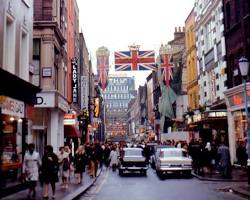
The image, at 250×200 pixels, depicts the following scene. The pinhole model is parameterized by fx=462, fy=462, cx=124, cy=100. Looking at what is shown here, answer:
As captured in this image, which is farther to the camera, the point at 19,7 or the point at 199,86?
the point at 199,86

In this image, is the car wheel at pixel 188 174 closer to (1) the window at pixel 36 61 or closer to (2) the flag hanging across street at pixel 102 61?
(1) the window at pixel 36 61

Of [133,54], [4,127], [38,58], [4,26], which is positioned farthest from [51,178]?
[133,54]

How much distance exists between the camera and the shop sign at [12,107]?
651 inches

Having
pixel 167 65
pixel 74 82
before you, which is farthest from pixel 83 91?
pixel 167 65

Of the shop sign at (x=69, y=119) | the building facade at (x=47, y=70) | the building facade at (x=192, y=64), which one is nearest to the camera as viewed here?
the building facade at (x=47, y=70)

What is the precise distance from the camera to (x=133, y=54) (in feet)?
106

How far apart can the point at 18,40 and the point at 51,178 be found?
6.75 metres

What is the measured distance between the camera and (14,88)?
681 inches

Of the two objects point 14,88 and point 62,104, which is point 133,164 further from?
point 14,88

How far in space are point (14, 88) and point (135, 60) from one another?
633 inches

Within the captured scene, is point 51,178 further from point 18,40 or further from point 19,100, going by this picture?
point 18,40

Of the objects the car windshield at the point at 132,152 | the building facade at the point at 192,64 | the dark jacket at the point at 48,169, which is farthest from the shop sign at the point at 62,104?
the building facade at the point at 192,64

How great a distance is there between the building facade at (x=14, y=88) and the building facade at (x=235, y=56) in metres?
13.7

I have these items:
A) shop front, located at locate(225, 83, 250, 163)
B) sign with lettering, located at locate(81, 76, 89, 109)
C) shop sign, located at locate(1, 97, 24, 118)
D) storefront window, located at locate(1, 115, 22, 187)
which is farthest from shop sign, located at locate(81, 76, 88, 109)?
shop sign, located at locate(1, 97, 24, 118)
